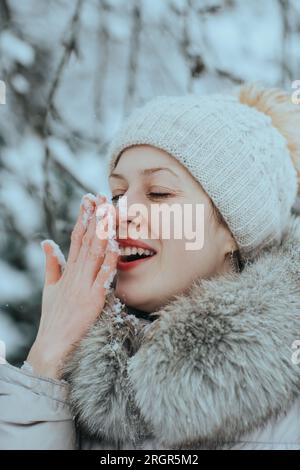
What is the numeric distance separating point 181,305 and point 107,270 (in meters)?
0.18

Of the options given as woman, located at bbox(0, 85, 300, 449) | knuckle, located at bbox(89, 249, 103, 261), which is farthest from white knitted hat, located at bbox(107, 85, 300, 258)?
knuckle, located at bbox(89, 249, 103, 261)

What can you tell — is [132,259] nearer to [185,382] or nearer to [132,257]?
[132,257]

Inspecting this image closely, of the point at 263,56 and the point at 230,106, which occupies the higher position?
the point at 263,56

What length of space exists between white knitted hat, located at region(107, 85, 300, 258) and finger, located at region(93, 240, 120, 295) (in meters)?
0.22

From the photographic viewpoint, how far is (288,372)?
99 cm

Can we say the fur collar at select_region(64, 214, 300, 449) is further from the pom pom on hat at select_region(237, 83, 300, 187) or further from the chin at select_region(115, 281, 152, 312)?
the pom pom on hat at select_region(237, 83, 300, 187)

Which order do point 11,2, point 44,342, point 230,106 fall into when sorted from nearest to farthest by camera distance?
1. point 44,342
2. point 230,106
3. point 11,2

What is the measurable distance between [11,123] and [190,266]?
29.9 inches

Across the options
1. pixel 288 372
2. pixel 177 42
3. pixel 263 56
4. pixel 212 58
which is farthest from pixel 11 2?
pixel 288 372

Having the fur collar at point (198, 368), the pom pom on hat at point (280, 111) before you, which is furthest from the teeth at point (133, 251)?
the pom pom on hat at point (280, 111)

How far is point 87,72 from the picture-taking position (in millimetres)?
1697

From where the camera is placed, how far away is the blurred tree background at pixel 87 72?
1.67 meters

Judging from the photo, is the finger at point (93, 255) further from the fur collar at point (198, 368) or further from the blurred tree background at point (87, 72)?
the blurred tree background at point (87, 72)

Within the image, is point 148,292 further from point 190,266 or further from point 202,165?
point 202,165
